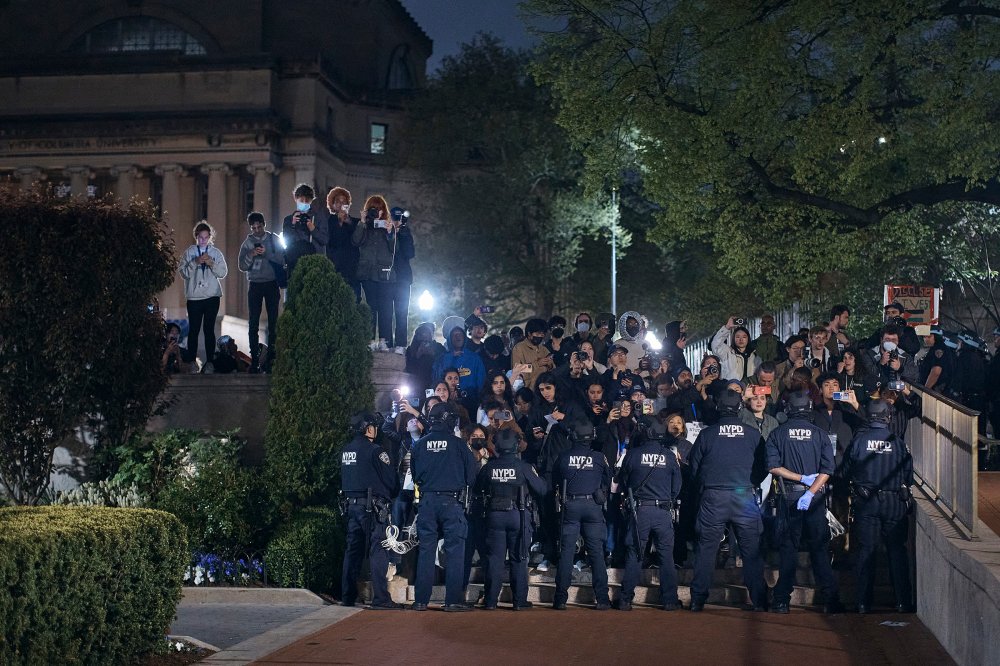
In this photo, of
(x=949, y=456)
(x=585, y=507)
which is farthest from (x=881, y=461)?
(x=585, y=507)

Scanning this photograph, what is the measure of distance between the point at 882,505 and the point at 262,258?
896 cm

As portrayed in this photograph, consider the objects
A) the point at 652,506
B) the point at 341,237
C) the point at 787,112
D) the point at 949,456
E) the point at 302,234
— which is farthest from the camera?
the point at 787,112

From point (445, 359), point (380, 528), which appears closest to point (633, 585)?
point (380, 528)

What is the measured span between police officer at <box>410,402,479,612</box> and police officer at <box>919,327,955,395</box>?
7511 millimetres

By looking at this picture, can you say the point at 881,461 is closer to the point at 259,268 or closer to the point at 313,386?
the point at 313,386

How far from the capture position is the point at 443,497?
14.9 metres

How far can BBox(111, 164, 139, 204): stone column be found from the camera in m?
64.2

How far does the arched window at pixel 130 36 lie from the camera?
71.7m

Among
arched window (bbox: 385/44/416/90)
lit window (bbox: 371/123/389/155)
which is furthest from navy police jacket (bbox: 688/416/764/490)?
arched window (bbox: 385/44/416/90)

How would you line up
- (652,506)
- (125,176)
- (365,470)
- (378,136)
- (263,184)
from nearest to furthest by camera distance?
(652,506), (365,470), (263,184), (125,176), (378,136)

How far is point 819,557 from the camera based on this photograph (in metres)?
14.5

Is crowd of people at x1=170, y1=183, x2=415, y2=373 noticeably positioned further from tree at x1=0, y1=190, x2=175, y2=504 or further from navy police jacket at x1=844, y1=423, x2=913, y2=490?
navy police jacket at x1=844, y1=423, x2=913, y2=490

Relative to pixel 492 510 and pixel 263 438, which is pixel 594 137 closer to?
pixel 263 438

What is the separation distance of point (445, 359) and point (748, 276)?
869 cm
